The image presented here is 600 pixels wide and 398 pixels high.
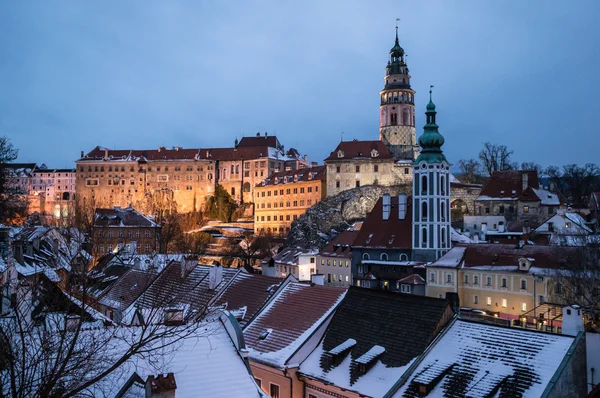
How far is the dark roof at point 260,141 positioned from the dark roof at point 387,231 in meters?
57.8

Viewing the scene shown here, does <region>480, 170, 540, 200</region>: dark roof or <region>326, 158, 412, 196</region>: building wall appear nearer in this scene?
<region>480, 170, 540, 200</region>: dark roof

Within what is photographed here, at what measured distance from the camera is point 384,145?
82438mm

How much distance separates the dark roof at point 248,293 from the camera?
68.3 ft

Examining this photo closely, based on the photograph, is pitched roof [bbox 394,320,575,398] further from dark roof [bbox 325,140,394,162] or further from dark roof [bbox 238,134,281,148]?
dark roof [bbox 238,134,281,148]

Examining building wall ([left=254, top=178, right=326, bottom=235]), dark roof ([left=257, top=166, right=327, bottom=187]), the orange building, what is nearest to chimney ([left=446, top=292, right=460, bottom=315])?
the orange building

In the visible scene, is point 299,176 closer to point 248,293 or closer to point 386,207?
point 386,207

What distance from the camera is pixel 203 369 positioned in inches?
472

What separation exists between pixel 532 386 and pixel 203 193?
100338 mm

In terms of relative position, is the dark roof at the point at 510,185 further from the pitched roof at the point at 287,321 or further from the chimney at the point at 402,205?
the pitched roof at the point at 287,321

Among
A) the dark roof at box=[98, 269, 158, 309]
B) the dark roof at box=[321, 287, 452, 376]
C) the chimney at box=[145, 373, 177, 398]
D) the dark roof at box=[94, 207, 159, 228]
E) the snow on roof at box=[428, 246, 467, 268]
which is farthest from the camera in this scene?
the dark roof at box=[94, 207, 159, 228]

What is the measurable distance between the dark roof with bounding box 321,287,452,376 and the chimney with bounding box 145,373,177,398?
6.74 meters

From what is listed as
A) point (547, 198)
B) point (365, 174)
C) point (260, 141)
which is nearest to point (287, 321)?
point (547, 198)

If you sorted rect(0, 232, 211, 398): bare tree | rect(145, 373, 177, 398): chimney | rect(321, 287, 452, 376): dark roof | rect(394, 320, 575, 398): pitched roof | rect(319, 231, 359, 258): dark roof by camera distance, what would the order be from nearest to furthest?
rect(0, 232, 211, 398): bare tree
rect(145, 373, 177, 398): chimney
rect(394, 320, 575, 398): pitched roof
rect(321, 287, 452, 376): dark roof
rect(319, 231, 359, 258): dark roof

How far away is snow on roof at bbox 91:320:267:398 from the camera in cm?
1130
